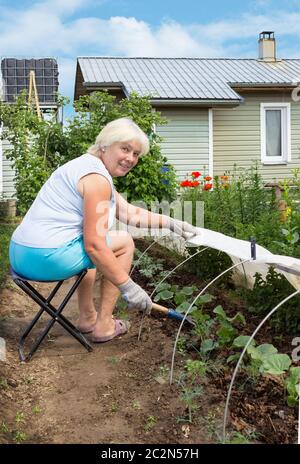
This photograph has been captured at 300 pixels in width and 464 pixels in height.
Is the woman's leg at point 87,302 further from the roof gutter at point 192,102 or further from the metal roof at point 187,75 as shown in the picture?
the roof gutter at point 192,102

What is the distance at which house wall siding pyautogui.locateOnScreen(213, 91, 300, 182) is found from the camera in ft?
47.5

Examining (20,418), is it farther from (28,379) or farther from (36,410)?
(28,379)

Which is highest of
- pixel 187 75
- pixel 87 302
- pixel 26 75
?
pixel 26 75

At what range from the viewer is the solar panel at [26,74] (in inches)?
720

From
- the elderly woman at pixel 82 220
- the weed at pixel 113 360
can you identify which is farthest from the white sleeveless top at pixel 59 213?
the weed at pixel 113 360

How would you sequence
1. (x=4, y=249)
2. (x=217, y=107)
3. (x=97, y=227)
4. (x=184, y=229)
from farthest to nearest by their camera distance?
1. (x=217, y=107)
2. (x=4, y=249)
3. (x=184, y=229)
4. (x=97, y=227)

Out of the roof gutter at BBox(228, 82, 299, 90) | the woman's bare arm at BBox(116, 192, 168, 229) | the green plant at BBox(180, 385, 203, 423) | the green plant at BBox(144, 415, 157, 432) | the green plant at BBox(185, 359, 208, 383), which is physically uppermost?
the roof gutter at BBox(228, 82, 299, 90)

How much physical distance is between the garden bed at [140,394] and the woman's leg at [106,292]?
0.14 metres

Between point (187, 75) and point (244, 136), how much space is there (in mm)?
2102

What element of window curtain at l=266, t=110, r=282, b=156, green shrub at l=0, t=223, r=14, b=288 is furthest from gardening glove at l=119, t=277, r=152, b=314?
window curtain at l=266, t=110, r=282, b=156

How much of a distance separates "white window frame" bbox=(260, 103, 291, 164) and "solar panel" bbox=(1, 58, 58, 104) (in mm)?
6982

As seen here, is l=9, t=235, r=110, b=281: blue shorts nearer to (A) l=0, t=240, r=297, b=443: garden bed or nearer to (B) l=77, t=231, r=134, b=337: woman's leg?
(B) l=77, t=231, r=134, b=337: woman's leg

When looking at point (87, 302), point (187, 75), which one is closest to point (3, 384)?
point (87, 302)

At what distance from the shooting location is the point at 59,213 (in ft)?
11.7
